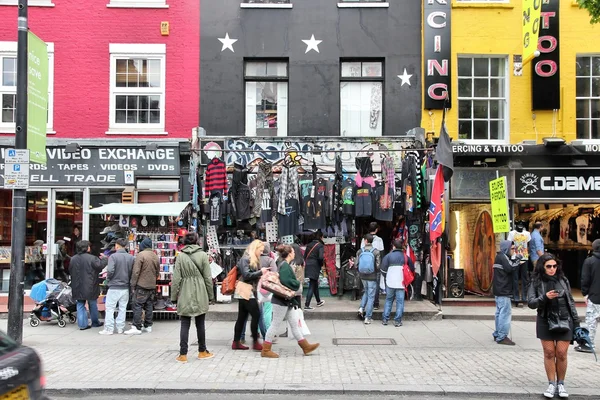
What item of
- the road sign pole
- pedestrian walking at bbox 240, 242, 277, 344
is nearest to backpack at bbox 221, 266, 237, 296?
pedestrian walking at bbox 240, 242, 277, 344

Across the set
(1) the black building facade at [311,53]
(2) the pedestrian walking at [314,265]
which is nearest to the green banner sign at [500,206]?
(1) the black building facade at [311,53]

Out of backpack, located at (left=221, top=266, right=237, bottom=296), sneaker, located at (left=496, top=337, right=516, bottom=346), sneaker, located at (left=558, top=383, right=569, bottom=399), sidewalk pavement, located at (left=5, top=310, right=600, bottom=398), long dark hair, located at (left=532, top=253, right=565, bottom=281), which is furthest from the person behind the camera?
sneaker, located at (left=496, top=337, right=516, bottom=346)

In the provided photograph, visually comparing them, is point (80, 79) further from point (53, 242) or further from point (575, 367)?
point (575, 367)

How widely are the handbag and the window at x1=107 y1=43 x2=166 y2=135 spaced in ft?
22.6

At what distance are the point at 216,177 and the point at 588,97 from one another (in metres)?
9.66

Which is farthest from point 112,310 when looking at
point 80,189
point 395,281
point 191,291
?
point 395,281

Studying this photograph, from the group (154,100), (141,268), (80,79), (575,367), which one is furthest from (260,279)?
(80,79)

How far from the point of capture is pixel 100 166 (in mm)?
13969

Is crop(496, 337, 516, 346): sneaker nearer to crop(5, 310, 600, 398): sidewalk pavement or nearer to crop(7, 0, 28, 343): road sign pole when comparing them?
crop(5, 310, 600, 398): sidewalk pavement

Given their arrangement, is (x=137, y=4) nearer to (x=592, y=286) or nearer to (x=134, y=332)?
(x=134, y=332)

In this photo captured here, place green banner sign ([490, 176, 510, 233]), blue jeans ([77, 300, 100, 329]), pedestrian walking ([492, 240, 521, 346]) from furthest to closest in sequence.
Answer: blue jeans ([77, 300, 100, 329]), green banner sign ([490, 176, 510, 233]), pedestrian walking ([492, 240, 521, 346])

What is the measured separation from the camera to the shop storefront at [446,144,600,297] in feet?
45.1

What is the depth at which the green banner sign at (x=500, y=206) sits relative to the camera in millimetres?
10662

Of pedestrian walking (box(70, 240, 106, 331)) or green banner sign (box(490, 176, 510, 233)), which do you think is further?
pedestrian walking (box(70, 240, 106, 331))
